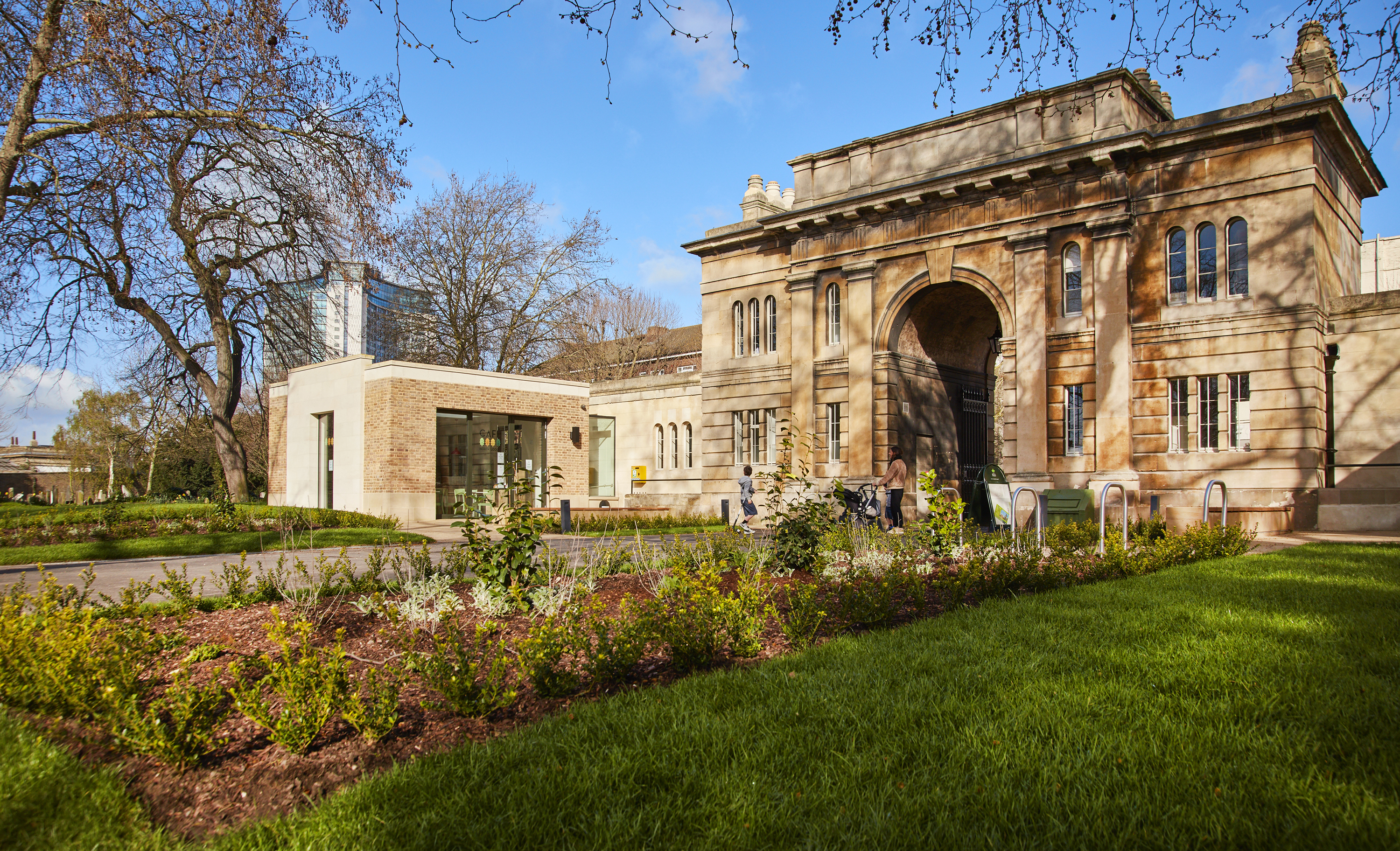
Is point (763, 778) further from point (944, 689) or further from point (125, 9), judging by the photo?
point (125, 9)

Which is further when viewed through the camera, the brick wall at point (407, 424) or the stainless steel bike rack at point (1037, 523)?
the brick wall at point (407, 424)

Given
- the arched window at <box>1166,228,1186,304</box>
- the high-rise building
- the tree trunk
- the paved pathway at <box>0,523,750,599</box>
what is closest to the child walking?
the paved pathway at <box>0,523,750,599</box>

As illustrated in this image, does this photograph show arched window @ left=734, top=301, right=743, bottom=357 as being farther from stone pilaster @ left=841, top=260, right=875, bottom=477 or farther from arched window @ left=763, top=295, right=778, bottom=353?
stone pilaster @ left=841, top=260, right=875, bottom=477

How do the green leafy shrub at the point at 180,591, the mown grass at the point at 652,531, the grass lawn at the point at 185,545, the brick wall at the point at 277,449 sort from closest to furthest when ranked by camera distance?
the green leafy shrub at the point at 180,591 → the grass lawn at the point at 185,545 → the mown grass at the point at 652,531 → the brick wall at the point at 277,449

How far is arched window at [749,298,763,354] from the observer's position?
25.9m

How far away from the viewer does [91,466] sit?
50344 millimetres

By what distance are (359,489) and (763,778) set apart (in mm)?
22406

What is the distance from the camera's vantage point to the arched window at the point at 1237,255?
711 inches

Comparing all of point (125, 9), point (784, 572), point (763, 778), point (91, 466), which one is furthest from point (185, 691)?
point (91, 466)

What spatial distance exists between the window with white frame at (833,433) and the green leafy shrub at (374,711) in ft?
67.3

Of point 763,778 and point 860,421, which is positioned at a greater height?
point 860,421

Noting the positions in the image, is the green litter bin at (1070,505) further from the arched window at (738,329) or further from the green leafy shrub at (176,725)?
the green leafy shrub at (176,725)

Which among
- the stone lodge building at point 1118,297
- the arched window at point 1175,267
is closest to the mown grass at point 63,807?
the stone lodge building at point 1118,297

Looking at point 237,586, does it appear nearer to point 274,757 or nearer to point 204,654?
point 204,654
